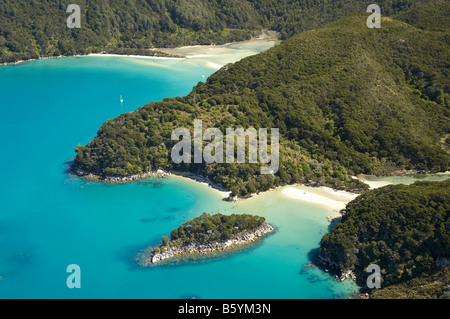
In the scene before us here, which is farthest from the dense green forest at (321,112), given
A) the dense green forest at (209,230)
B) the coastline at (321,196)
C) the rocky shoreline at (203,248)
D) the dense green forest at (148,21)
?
the dense green forest at (148,21)

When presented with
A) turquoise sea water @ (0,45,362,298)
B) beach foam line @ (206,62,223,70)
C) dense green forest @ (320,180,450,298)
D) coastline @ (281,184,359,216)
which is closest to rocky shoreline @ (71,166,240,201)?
turquoise sea water @ (0,45,362,298)

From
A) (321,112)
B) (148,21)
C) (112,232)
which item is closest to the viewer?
(112,232)

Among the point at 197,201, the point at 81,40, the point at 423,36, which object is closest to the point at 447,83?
the point at 423,36

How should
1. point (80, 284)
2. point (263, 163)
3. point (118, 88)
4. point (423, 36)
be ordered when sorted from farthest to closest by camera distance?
point (118, 88), point (423, 36), point (263, 163), point (80, 284)

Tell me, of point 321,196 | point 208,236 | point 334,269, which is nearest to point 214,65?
point 321,196

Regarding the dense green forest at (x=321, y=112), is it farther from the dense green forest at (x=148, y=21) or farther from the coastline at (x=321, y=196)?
the dense green forest at (x=148, y=21)

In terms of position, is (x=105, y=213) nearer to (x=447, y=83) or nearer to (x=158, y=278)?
(x=158, y=278)

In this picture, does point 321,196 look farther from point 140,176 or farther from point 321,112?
point 140,176
